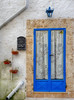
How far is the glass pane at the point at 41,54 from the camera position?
17.6 ft

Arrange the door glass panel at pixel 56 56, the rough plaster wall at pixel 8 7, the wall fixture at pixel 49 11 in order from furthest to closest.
Result: the door glass panel at pixel 56 56
the rough plaster wall at pixel 8 7
the wall fixture at pixel 49 11

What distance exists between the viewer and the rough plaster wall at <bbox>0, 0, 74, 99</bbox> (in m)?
5.26

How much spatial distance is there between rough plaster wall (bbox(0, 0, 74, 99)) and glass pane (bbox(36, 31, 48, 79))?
46 cm

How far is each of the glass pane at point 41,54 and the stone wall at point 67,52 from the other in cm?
20

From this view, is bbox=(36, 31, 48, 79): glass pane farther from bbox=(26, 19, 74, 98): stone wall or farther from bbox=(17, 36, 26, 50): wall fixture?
bbox=(17, 36, 26, 50): wall fixture

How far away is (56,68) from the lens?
17.6 ft

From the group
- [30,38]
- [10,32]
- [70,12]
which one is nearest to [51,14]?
[70,12]

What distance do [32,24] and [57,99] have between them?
254 centimetres

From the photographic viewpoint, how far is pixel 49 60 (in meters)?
5.34

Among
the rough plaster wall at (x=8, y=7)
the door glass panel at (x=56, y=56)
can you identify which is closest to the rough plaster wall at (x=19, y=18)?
the rough plaster wall at (x=8, y=7)

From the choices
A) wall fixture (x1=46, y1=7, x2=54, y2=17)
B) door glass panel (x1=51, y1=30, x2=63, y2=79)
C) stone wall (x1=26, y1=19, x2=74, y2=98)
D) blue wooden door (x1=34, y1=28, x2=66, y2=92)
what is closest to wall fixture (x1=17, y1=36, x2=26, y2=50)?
stone wall (x1=26, y1=19, x2=74, y2=98)

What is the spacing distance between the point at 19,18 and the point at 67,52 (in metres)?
1.90

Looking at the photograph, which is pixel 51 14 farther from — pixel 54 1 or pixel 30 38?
pixel 30 38

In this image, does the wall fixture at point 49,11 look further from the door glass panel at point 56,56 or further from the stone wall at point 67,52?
the door glass panel at point 56,56
